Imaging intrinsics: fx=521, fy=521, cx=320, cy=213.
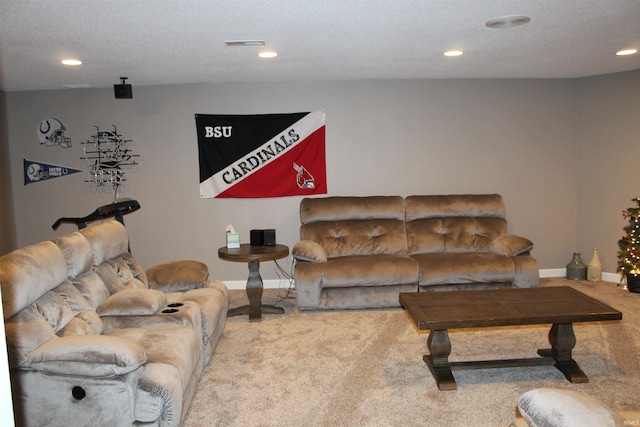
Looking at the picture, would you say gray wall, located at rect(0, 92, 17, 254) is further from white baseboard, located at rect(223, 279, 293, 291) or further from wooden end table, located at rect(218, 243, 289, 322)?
wooden end table, located at rect(218, 243, 289, 322)

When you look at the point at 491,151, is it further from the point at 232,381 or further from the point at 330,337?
the point at 232,381

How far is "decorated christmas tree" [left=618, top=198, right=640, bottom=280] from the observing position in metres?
5.18

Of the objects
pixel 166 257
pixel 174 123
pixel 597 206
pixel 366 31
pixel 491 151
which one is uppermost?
pixel 366 31

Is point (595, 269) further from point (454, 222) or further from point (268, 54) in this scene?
point (268, 54)

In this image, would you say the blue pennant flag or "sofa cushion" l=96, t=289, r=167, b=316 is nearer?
"sofa cushion" l=96, t=289, r=167, b=316

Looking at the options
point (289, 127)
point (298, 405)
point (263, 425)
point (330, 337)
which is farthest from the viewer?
point (289, 127)

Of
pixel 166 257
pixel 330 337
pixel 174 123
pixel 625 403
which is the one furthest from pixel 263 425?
pixel 174 123

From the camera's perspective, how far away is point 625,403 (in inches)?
117

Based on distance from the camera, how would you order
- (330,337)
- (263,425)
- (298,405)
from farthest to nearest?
(330,337) < (298,405) < (263,425)

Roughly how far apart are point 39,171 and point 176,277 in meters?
2.72

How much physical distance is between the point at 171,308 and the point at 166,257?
249 cm

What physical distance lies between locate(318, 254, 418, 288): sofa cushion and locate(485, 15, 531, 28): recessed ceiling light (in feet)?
7.25

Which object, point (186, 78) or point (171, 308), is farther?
point (186, 78)

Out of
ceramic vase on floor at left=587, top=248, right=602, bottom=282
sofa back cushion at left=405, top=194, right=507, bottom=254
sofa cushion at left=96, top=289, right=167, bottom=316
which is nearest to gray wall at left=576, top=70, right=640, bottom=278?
ceramic vase on floor at left=587, top=248, right=602, bottom=282
